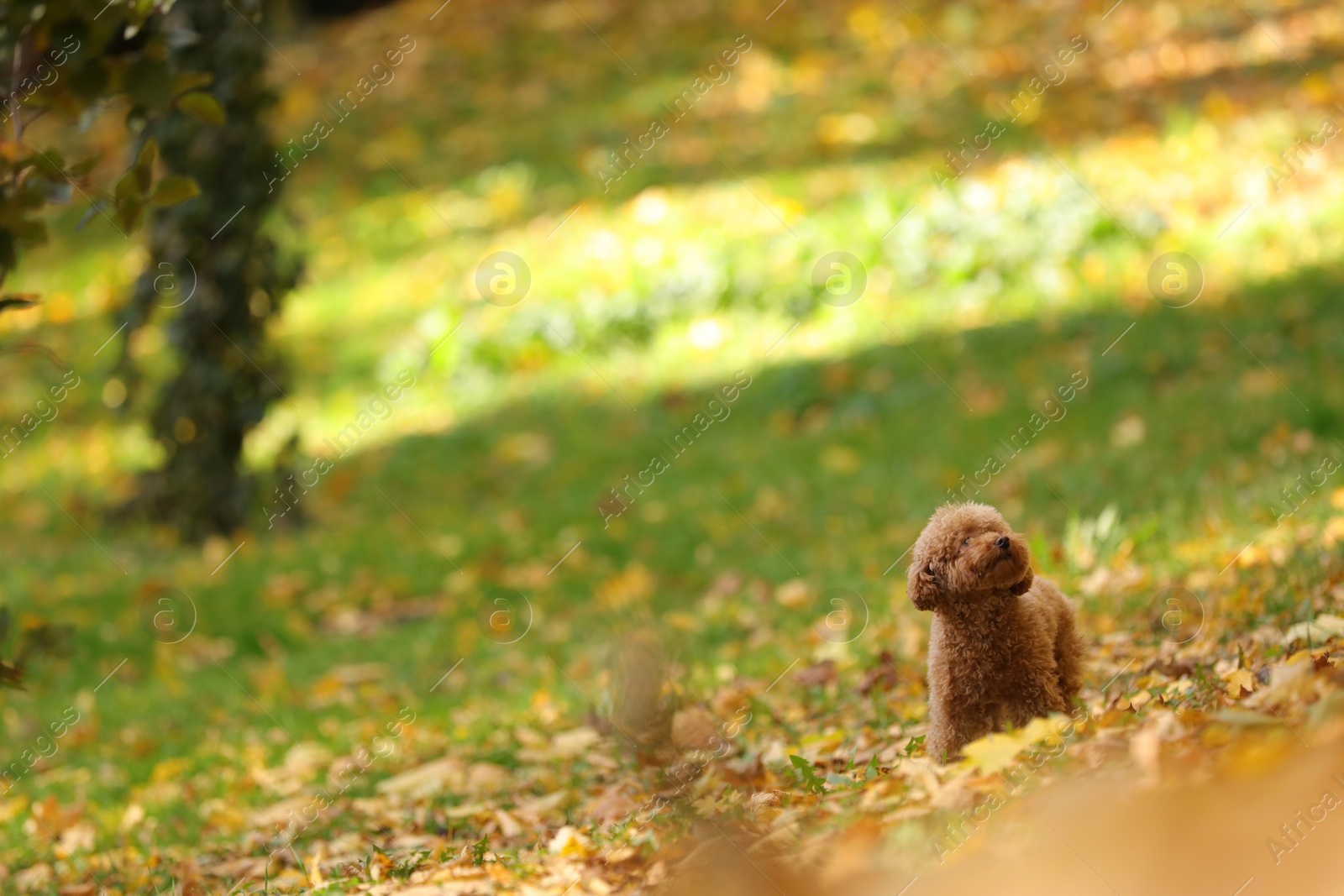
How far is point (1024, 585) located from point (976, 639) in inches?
7.1

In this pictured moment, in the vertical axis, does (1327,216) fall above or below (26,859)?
below

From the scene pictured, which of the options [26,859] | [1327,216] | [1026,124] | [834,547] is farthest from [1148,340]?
[26,859]

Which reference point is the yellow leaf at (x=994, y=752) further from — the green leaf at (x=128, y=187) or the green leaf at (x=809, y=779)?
the green leaf at (x=128, y=187)

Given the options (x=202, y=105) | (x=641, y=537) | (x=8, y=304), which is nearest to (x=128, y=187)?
(x=202, y=105)

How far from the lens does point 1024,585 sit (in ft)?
10.7

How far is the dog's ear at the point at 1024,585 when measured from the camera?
10.6 feet

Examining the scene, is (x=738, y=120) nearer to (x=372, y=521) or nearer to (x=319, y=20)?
(x=372, y=521)

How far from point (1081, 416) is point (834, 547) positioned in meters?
1.78

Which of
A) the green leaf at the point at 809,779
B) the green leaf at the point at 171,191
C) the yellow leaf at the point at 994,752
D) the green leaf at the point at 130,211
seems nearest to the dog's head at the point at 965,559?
the yellow leaf at the point at 994,752

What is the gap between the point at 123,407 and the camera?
9.05m

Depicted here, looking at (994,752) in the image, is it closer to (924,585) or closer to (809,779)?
(924,585)

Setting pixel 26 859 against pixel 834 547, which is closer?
pixel 26 859

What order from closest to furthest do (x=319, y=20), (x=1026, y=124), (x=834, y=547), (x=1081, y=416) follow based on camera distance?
(x=834, y=547), (x=1081, y=416), (x=1026, y=124), (x=319, y=20)

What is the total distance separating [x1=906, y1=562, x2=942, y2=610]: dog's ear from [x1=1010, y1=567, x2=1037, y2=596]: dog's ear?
18 cm
